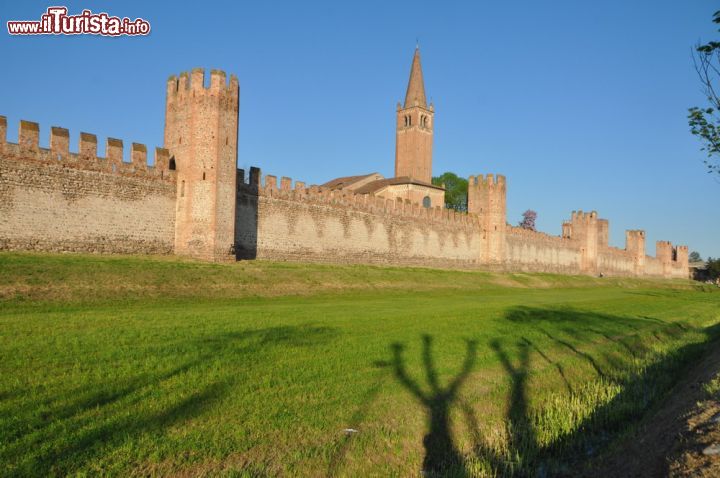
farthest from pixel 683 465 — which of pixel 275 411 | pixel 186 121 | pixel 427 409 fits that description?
pixel 186 121

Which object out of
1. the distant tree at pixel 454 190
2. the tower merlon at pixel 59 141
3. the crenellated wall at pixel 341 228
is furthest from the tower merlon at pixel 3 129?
the distant tree at pixel 454 190

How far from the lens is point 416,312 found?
15.9m

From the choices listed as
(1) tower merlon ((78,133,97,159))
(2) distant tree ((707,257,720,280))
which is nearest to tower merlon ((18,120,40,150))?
(1) tower merlon ((78,133,97,159))

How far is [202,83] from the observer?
79.3 feet

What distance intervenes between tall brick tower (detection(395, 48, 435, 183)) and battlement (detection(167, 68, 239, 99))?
45329mm

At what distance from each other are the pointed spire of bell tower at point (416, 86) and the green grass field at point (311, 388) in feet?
189

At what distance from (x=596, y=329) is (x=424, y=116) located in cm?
5815

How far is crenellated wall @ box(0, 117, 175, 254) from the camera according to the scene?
63.7 feet

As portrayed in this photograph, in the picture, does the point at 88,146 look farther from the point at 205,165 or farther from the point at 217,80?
the point at 217,80

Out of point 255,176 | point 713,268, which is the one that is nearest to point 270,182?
point 255,176

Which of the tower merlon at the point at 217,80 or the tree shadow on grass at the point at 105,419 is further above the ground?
the tower merlon at the point at 217,80

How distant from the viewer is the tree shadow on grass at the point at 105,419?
15.1 ft

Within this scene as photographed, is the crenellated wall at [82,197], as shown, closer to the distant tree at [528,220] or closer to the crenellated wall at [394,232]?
the crenellated wall at [394,232]

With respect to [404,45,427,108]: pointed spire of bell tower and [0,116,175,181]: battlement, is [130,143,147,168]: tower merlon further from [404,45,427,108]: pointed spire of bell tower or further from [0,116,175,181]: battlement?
[404,45,427,108]: pointed spire of bell tower
